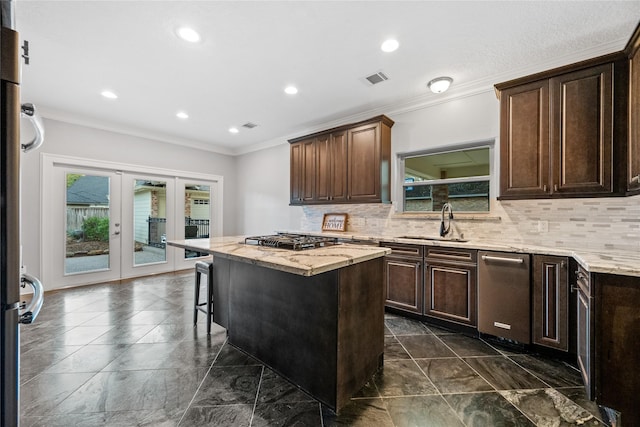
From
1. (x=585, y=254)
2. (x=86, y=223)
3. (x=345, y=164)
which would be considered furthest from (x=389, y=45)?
(x=86, y=223)

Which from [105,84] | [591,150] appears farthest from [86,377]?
[591,150]

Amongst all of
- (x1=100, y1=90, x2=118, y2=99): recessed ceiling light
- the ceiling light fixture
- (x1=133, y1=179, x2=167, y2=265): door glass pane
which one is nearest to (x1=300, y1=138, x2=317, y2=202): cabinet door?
the ceiling light fixture

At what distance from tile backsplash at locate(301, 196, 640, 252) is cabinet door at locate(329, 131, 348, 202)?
863mm

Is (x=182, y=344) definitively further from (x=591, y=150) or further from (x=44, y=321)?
(x=591, y=150)

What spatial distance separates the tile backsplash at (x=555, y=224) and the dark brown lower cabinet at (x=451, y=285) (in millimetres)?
621

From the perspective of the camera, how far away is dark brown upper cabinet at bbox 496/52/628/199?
2.22m

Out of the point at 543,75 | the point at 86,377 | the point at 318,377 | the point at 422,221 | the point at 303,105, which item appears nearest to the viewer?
the point at 318,377

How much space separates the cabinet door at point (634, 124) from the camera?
6.48 ft

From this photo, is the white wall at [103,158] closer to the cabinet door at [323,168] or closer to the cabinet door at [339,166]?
the cabinet door at [323,168]

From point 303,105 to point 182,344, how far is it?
10.7ft

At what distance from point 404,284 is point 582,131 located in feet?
7.07

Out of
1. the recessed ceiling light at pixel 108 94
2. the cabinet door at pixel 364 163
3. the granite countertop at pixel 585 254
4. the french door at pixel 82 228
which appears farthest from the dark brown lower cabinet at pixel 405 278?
the french door at pixel 82 228

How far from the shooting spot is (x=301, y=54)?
8.70 feet

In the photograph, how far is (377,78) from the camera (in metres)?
3.10
